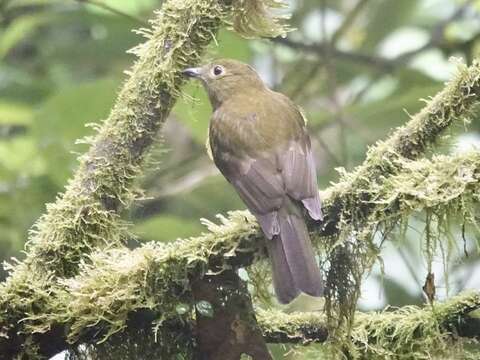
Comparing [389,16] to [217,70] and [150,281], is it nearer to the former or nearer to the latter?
[217,70]

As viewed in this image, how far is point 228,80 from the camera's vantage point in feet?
12.5

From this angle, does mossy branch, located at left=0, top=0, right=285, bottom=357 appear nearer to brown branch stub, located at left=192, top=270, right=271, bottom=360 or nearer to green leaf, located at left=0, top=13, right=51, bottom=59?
brown branch stub, located at left=192, top=270, right=271, bottom=360

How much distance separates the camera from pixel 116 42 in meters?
4.80

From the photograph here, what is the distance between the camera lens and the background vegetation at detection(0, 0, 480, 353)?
3977 millimetres

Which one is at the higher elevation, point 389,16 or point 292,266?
point 389,16

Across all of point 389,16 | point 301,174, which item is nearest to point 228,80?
point 301,174

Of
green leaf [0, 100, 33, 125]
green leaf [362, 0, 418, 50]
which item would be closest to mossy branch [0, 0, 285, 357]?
green leaf [0, 100, 33, 125]

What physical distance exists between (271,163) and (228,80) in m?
0.82

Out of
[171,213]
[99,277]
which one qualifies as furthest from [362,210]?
[171,213]

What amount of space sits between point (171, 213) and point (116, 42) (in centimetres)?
95

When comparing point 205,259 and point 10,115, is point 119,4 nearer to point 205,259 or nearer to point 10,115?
point 10,115

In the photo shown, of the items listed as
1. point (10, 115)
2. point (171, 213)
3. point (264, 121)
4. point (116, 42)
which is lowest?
point (264, 121)

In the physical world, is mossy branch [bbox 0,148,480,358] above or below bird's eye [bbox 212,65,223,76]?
below

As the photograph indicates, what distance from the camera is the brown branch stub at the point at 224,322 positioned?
7.79 feet
